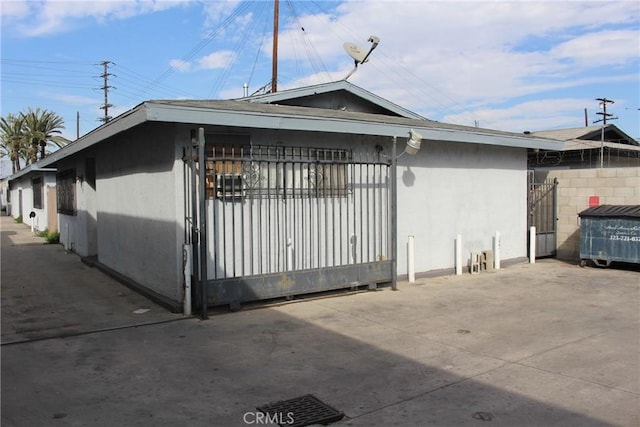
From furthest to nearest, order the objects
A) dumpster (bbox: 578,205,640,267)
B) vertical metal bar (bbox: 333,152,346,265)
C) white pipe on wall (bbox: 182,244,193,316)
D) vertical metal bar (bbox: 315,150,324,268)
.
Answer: dumpster (bbox: 578,205,640,267)
vertical metal bar (bbox: 333,152,346,265)
vertical metal bar (bbox: 315,150,324,268)
white pipe on wall (bbox: 182,244,193,316)

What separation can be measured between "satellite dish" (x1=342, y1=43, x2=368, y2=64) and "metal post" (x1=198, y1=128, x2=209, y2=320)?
20.3 feet

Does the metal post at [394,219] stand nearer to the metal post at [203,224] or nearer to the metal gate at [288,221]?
the metal gate at [288,221]

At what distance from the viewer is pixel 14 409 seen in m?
4.33

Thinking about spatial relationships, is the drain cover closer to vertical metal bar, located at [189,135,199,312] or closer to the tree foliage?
vertical metal bar, located at [189,135,199,312]

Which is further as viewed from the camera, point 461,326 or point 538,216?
point 538,216

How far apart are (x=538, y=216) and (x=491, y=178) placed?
102 inches

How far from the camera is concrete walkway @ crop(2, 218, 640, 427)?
4301 mm

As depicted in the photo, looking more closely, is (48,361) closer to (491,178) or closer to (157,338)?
(157,338)

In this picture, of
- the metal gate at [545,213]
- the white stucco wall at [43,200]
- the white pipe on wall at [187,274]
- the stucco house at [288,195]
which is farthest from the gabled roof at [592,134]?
the white stucco wall at [43,200]

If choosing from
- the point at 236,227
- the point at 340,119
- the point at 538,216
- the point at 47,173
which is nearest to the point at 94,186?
the point at 236,227

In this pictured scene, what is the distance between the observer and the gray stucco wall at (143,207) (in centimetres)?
790

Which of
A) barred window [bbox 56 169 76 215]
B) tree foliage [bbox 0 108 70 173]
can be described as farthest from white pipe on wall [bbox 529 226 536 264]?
tree foliage [bbox 0 108 70 173]

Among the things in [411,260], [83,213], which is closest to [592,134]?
[411,260]

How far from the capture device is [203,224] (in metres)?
7.34
